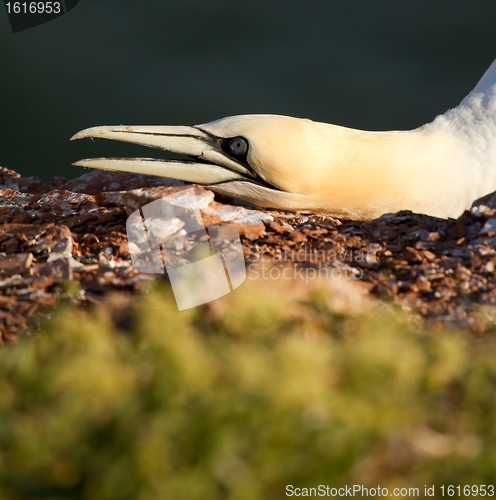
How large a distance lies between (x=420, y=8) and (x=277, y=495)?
19.8ft

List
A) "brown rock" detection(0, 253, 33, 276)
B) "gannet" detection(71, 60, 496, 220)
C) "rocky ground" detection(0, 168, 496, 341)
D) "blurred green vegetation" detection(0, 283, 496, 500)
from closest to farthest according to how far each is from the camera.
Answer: "blurred green vegetation" detection(0, 283, 496, 500), "rocky ground" detection(0, 168, 496, 341), "brown rock" detection(0, 253, 33, 276), "gannet" detection(71, 60, 496, 220)

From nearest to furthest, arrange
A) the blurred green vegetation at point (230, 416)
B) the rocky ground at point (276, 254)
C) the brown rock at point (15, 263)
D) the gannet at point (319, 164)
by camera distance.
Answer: the blurred green vegetation at point (230, 416), the rocky ground at point (276, 254), the brown rock at point (15, 263), the gannet at point (319, 164)

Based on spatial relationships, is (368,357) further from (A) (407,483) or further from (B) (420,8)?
(B) (420,8)

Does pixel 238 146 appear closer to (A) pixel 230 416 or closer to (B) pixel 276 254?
(B) pixel 276 254

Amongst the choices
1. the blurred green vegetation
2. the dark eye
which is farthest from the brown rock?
the dark eye

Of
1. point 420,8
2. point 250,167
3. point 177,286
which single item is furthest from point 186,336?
point 420,8

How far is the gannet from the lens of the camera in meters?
2.84

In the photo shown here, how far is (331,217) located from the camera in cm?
302

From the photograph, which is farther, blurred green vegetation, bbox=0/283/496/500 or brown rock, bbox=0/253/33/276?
brown rock, bbox=0/253/33/276

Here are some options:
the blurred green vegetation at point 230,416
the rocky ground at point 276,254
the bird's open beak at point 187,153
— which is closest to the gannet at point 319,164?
the bird's open beak at point 187,153

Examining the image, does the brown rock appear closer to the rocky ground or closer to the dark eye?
the rocky ground

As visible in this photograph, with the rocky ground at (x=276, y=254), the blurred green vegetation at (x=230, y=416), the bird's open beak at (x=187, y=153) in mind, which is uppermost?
the bird's open beak at (x=187, y=153)

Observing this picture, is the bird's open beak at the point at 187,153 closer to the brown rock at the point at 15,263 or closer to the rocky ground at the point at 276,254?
the rocky ground at the point at 276,254

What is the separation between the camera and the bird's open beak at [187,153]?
292 centimetres
